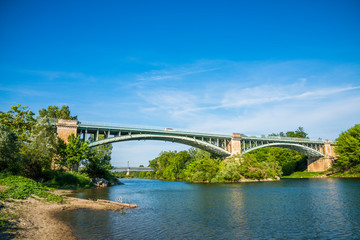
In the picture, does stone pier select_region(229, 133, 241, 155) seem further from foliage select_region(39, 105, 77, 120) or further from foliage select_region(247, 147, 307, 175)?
foliage select_region(39, 105, 77, 120)

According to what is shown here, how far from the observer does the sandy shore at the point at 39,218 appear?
10.0m

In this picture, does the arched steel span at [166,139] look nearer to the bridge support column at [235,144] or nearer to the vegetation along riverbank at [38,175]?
the bridge support column at [235,144]

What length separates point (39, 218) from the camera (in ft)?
41.4

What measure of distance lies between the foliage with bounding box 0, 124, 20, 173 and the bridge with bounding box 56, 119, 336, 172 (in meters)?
13.7

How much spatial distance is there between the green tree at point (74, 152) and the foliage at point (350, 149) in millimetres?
61441

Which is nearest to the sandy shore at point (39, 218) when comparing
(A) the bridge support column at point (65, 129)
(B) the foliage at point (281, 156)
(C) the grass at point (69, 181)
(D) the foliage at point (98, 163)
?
(C) the grass at point (69, 181)

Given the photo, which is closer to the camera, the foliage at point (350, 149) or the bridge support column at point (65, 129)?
the bridge support column at point (65, 129)

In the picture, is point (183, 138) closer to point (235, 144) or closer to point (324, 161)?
point (235, 144)

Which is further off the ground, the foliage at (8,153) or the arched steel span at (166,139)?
the arched steel span at (166,139)

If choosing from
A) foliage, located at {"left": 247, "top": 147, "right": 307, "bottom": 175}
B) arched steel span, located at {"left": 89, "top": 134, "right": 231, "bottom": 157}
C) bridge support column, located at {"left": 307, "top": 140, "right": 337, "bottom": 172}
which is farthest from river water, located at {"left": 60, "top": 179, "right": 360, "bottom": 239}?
bridge support column, located at {"left": 307, "top": 140, "right": 337, "bottom": 172}

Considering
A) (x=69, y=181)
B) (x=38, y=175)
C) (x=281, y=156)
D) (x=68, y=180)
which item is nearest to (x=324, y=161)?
(x=281, y=156)

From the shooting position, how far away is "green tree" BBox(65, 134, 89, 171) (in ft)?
125

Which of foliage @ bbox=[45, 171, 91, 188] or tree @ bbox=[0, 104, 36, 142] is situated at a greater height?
tree @ bbox=[0, 104, 36, 142]

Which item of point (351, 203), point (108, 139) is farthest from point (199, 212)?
point (108, 139)
